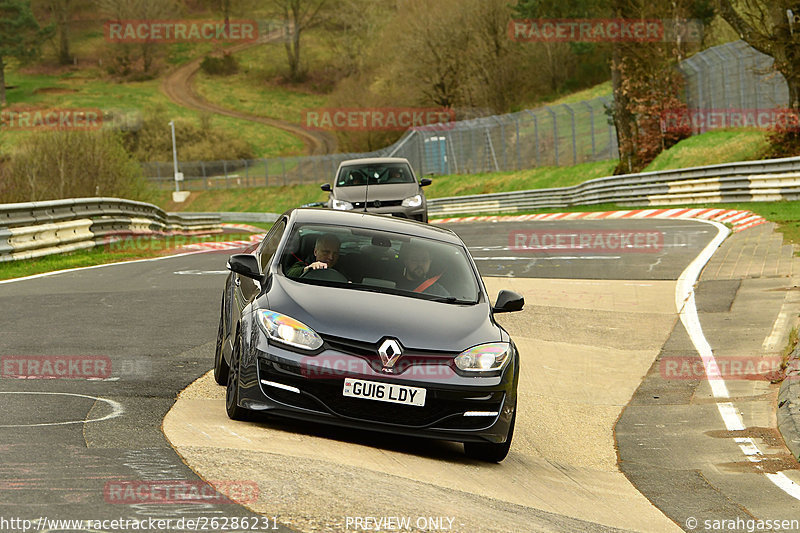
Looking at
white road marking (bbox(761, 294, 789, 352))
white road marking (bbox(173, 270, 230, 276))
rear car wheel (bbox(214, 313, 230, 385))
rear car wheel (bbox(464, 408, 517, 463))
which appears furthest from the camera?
white road marking (bbox(173, 270, 230, 276))

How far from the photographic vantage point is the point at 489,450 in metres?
7.23

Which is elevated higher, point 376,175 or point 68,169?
point 376,175

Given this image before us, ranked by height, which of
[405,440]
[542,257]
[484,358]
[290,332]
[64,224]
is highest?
[290,332]

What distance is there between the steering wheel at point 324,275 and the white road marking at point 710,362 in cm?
329

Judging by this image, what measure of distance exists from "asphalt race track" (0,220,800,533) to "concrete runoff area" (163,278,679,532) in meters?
0.02

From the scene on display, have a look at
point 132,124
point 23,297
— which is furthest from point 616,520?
point 132,124

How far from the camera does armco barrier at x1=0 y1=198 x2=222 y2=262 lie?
19141 mm

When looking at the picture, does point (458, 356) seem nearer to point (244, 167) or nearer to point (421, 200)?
point (421, 200)

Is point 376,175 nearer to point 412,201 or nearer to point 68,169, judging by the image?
point 412,201

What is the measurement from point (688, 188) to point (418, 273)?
2645 cm
